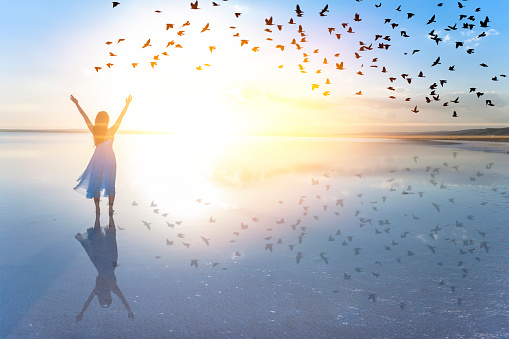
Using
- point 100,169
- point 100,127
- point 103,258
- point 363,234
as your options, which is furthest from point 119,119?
point 363,234

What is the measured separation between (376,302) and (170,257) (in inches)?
128

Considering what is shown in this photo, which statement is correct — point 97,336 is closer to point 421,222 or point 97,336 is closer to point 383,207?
point 421,222

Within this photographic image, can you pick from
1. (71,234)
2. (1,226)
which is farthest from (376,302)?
(1,226)

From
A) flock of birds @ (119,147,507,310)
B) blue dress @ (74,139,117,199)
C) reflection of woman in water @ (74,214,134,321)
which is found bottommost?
reflection of woman in water @ (74,214,134,321)

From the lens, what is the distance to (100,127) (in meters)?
9.39

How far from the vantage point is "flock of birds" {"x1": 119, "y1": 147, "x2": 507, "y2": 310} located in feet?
19.7

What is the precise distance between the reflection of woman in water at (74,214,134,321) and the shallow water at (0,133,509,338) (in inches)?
1.3

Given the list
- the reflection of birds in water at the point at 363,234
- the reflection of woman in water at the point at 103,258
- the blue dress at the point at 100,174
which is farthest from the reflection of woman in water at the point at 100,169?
the reflection of birds in water at the point at 363,234

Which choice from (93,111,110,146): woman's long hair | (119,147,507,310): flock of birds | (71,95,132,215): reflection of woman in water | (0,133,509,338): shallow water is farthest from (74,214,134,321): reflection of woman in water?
(93,111,110,146): woman's long hair

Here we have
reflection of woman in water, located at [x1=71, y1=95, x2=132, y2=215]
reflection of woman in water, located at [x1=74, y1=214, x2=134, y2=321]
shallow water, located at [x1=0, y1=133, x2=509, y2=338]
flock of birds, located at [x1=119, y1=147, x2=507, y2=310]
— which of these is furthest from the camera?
reflection of woman in water, located at [x1=71, y1=95, x2=132, y2=215]

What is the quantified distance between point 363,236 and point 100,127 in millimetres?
6372

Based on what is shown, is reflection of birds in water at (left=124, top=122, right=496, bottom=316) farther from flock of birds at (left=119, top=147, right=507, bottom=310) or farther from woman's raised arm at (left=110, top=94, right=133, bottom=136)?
woman's raised arm at (left=110, top=94, right=133, bottom=136)

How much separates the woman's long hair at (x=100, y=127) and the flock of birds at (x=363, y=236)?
2165 mm

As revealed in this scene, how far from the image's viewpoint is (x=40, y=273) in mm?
5664
